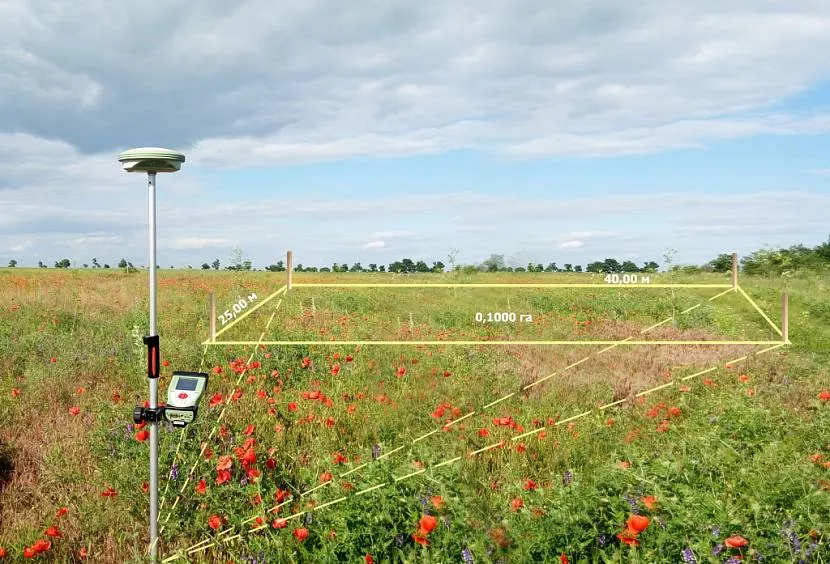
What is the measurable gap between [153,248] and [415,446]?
2.28 meters

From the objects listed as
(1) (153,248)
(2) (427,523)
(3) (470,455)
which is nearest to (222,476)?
(1) (153,248)

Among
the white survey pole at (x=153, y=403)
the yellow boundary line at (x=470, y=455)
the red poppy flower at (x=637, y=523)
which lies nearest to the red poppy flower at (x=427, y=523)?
the yellow boundary line at (x=470, y=455)

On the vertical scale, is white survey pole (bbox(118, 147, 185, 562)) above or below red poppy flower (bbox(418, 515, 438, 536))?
above

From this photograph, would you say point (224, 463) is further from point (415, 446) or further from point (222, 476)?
point (415, 446)

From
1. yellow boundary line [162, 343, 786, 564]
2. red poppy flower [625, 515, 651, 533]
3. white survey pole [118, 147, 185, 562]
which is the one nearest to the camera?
red poppy flower [625, 515, 651, 533]

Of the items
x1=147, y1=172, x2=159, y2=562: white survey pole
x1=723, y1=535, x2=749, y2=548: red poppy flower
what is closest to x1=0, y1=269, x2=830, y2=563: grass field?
x1=723, y1=535, x2=749, y2=548: red poppy flower

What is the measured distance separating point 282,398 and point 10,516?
285 centimetres

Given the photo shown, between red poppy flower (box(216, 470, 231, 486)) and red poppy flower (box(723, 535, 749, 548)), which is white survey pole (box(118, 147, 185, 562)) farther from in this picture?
red poppy flower (box(723, 535, 749, 548))

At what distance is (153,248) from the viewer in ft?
13.8

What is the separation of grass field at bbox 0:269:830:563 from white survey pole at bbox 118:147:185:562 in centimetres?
26

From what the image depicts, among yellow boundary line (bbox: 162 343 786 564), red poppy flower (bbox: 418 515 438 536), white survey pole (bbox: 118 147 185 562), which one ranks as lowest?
yellow boundary line (bbox: 162 343 786 564)

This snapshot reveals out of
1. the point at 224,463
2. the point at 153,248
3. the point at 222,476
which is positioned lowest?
the point at 222,476

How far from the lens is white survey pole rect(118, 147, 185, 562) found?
13.3ft

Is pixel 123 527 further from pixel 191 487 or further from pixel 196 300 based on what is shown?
pixel 196 300
